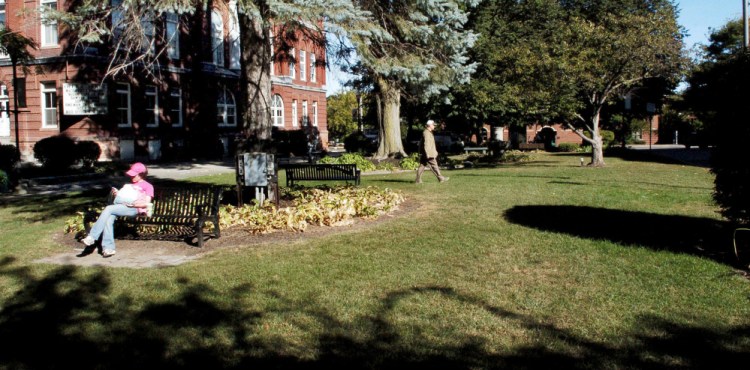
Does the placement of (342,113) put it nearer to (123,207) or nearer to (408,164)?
(408,164)

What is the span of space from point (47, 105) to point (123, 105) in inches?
127

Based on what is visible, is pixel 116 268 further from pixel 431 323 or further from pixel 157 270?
pixel 431 323

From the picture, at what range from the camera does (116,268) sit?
7477mm

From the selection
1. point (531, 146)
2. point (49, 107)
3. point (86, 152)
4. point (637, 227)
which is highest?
point (49, 107)

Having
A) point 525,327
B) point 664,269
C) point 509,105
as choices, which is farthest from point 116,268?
point 509,105

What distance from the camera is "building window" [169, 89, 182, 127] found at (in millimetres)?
33250

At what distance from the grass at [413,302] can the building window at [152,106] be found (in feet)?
75.4

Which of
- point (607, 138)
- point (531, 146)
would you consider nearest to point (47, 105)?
point (531, 146)

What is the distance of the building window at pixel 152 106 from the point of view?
31531 millimetres

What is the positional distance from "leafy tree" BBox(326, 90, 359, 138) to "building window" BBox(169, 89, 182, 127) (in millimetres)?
40144

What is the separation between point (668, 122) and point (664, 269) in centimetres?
6218

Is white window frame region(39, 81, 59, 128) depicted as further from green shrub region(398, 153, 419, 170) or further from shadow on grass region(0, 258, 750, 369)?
shadow on grass region(0, 258, 750, 369)

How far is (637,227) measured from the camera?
934 centimetres

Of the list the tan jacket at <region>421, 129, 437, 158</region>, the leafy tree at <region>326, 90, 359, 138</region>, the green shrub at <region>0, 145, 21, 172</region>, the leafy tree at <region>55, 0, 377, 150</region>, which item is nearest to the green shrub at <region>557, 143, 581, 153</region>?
the leafy tree at <region>326, 90, 359, 138</region>
